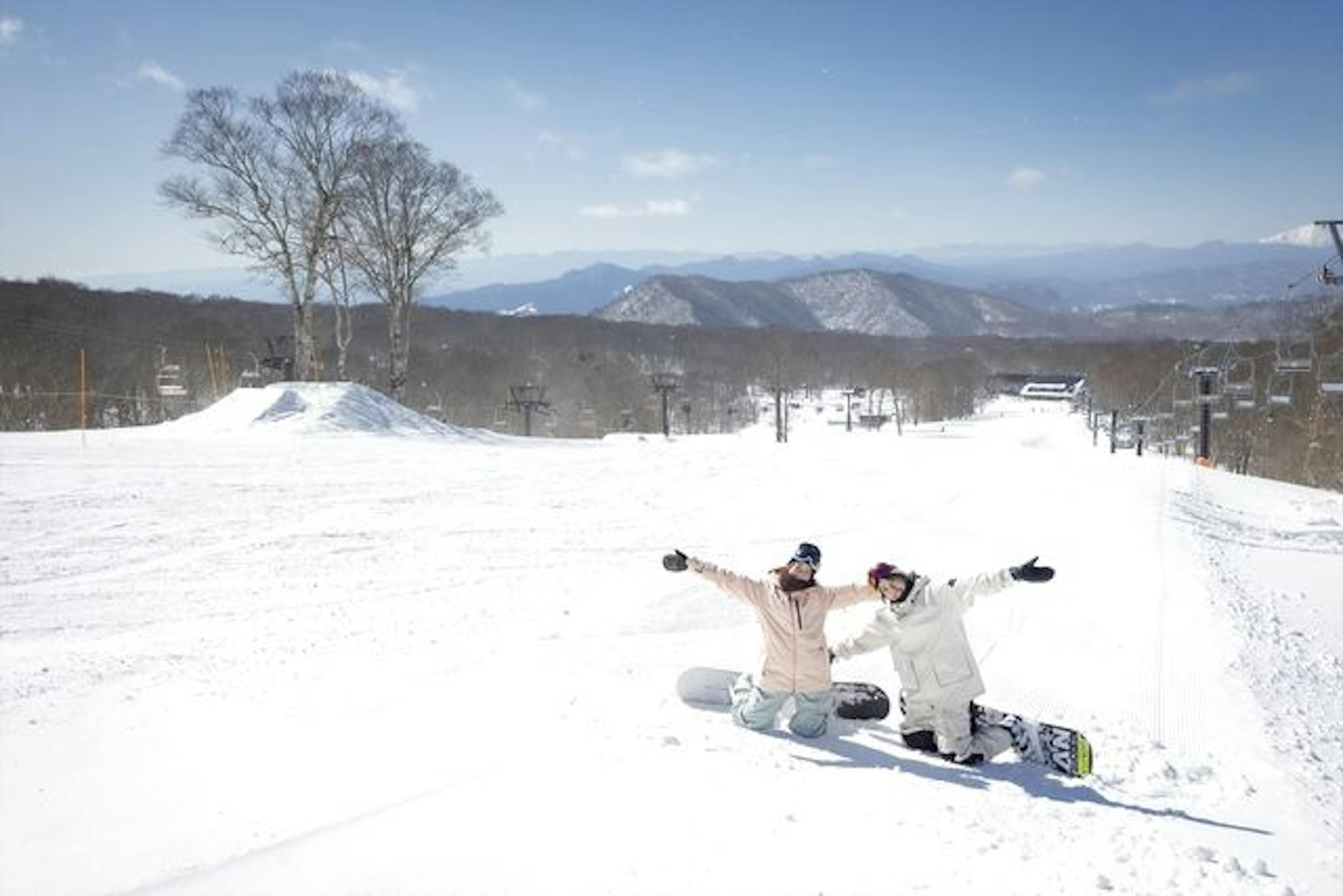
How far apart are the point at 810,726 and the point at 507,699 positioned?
2.40 m

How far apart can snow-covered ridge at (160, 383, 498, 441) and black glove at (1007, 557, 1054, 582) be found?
20.7 meters

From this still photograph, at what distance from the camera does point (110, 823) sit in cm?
457

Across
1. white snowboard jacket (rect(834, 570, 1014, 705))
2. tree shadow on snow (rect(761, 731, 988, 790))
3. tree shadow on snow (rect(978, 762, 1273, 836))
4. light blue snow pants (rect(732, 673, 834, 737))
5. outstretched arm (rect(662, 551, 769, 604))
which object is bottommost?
tree shadow on snow (rect(978, 762, 1273, 836))

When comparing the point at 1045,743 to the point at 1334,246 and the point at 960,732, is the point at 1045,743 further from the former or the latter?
the point at 1334,246

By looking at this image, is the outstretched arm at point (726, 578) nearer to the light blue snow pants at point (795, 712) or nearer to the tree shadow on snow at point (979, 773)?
the light blue snow pants at point (795, 712)

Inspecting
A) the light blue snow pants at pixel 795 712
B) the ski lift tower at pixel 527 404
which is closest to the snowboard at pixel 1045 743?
the light blue snow pants at pixel 795 712

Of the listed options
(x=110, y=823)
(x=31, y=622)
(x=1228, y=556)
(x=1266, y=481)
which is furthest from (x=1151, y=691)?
(x=1266, y=481)

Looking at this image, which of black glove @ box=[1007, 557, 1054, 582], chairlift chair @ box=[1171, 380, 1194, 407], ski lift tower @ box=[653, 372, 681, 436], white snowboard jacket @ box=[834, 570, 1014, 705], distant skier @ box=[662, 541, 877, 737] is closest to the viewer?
black glove @ box=[1007, 557, 1054, 582]

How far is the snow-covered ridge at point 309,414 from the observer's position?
75.8 feet

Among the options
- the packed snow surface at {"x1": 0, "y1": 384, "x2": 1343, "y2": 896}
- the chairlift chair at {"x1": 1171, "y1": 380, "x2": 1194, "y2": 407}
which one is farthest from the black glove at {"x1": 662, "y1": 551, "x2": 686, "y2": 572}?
the chairlift chair at {"x1": 1171, "y1": 380, "x2": 1194, "y2": 407}

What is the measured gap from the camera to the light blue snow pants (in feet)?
21.2

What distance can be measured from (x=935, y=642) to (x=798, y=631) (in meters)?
1.00

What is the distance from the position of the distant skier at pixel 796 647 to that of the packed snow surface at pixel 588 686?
0.23 meters

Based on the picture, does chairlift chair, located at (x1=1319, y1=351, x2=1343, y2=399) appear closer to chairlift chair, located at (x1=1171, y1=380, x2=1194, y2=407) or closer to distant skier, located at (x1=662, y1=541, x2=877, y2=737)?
chairlift chair, located at (x1=1171, y1=380, x2=1194, y2=407)
